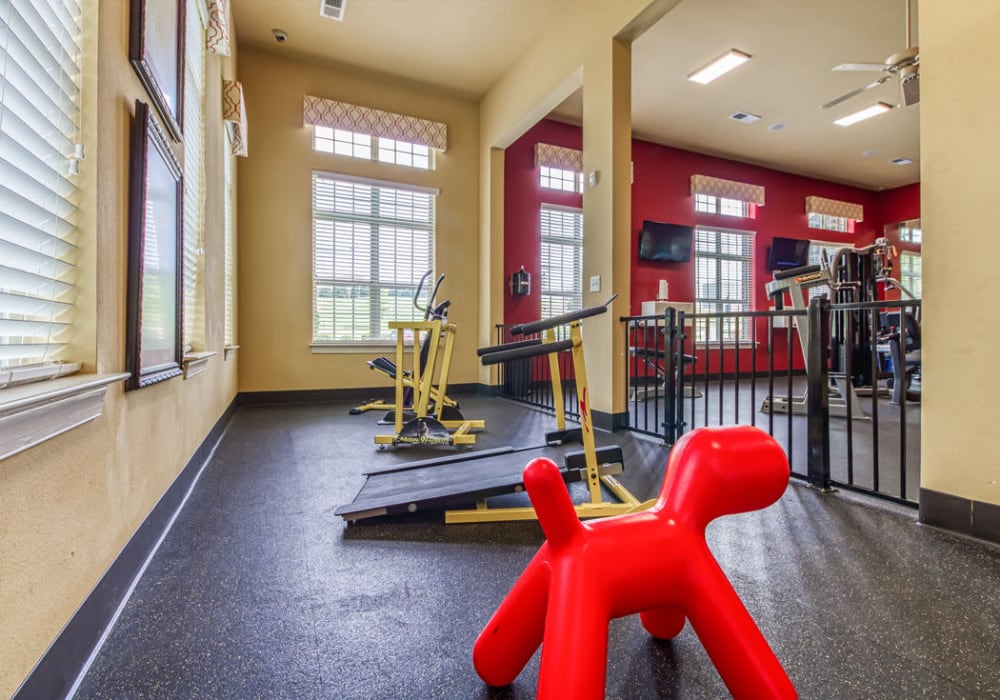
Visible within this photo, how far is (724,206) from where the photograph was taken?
752 centimetres

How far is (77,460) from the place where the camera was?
96cm

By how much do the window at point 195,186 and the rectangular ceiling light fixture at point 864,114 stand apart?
23.3ft

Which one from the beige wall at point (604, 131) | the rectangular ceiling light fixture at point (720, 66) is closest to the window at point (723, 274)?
the rectangular ceiling light fixture at point (720, 66)

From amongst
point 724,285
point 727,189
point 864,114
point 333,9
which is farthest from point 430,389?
point 864,114

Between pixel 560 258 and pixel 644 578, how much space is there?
590 cm

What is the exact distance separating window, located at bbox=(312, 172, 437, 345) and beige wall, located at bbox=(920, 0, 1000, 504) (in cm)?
448

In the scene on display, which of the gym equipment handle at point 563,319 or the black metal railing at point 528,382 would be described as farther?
the black metal railing at point 528,382

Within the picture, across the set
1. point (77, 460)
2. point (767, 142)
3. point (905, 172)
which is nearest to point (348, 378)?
point (77, 460)

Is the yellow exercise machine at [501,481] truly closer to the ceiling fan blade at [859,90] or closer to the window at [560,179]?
the ceiling fan blade at [859,90]

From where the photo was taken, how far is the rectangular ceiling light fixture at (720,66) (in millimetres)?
4742

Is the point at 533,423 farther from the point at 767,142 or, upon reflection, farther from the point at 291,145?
the point at 767,142

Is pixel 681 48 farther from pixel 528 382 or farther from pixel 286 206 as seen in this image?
pixel 286 206

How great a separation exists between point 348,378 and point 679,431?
3716 millimetres

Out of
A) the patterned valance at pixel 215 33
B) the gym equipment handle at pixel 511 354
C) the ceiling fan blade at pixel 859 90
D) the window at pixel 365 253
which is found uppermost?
the ceiling fan blade at pixel 859 90
